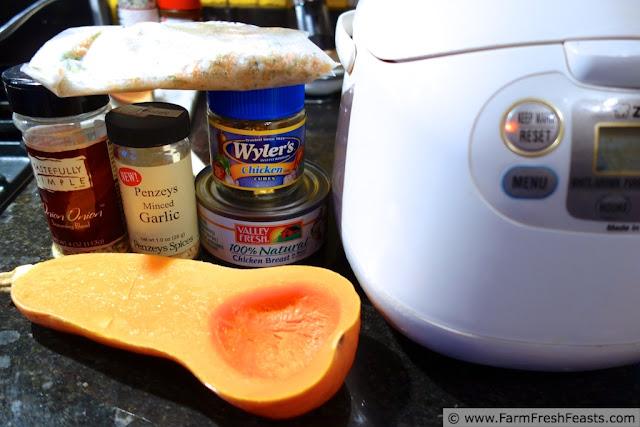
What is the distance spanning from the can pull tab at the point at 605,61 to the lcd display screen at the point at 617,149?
3cm

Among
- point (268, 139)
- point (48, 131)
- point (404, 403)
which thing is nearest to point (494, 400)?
point (404, 403)

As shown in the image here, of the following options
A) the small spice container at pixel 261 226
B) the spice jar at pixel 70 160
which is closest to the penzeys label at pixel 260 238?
the small spice container at pixel 261 226

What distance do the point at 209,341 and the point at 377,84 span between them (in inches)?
9.9

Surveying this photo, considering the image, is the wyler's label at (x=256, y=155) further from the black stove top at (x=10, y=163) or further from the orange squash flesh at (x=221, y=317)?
the black stove top at (x=10, y=163)

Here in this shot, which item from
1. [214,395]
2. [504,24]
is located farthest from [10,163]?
[504,24]

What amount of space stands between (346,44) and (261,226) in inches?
7.8

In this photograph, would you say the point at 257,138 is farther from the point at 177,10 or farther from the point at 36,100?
the point at 177,10

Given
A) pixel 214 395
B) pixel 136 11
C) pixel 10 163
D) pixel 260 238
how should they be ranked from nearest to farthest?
pixel 214 395 → pixel 260 238 → pixel 10 163 → pixel 136 11

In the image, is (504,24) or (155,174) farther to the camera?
(155,174)

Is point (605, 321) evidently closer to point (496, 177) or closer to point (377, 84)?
point (496, 177)

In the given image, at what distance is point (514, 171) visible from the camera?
1.17ft

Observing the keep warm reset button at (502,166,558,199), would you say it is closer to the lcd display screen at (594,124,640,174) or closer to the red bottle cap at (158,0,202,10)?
the lcd display screen at (594,124,640,174)

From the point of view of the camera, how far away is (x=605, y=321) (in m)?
0.39

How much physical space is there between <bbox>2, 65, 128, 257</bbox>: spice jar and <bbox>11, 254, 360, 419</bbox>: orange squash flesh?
4cm
